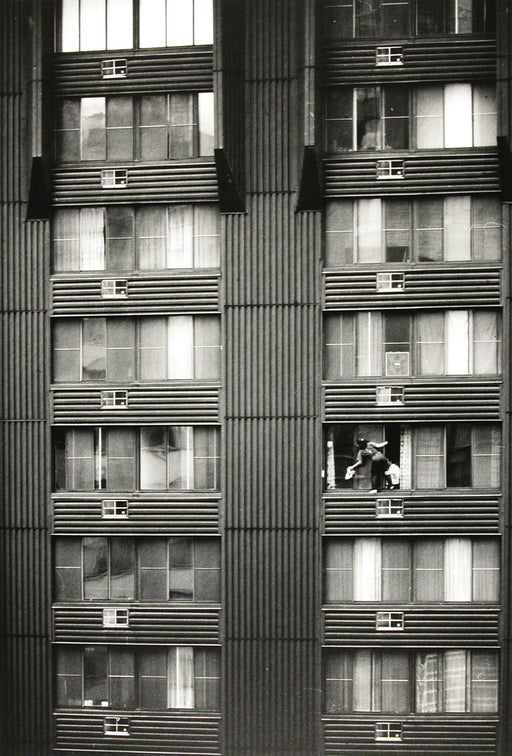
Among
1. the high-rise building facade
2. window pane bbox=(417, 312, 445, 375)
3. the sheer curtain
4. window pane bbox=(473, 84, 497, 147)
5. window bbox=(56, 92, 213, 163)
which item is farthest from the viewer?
the sheer curtain

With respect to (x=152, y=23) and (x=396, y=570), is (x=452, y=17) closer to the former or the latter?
(x=152, y=23)

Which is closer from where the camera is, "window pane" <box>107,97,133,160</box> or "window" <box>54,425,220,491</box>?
"window" <box>54,425,220,491</box>

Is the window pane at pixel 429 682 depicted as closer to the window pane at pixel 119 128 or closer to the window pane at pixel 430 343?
the window pane at pixel 430 343

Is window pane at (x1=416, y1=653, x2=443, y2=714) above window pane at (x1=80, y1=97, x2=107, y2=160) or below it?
below

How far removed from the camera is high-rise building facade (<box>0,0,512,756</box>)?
15.0 meters

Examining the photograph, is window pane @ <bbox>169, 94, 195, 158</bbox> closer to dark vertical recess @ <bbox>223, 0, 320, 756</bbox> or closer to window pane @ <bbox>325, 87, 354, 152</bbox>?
dark vertical recess @ <bbox>223, 0, 320, 756</bbox>

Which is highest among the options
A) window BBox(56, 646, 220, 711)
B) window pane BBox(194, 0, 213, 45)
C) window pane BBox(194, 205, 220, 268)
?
window pane BBox(194, 0, 213, 45)

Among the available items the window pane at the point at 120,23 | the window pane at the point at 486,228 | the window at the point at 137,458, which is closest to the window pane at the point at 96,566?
the window at the point at 137,458

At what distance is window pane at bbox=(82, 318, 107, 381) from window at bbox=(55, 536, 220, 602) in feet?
10.9

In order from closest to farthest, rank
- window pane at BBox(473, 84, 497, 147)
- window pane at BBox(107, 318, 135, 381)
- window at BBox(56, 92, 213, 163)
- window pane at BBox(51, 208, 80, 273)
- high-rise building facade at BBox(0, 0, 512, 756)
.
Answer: high-rise building facade at BBox(0, 0, 512, 756) → window pane at BBox(473, 84, 497, 147) → window at BBox(56, 92, 213, 163) → window pane at BBox(107, 318, 135, 381) → window pane at BBox(51, 208, 80, 273)

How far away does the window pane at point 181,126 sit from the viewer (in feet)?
50.5

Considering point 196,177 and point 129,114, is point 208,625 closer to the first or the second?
point 196,177

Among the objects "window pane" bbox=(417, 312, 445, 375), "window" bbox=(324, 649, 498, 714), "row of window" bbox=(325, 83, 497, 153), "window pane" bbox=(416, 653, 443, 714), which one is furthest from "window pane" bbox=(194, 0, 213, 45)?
"window pane" bbox=(416, 653, 443, 714)

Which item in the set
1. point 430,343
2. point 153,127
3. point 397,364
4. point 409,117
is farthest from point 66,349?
point 409,117
